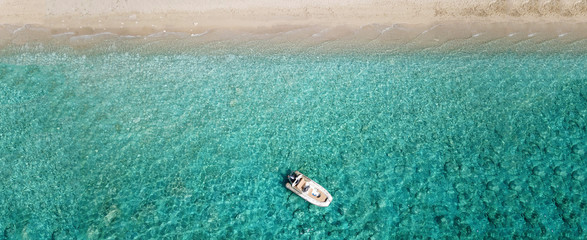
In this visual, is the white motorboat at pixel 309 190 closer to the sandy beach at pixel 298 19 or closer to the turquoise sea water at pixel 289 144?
the turquoise sea water at pixel 289 144

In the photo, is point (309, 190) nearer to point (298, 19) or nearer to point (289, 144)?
point (289, 144)

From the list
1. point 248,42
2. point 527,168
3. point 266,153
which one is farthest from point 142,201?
point 527,168

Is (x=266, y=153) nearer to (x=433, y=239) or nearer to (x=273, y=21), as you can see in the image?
(x=433, y=239)

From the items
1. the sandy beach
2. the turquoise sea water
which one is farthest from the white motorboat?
the sandy beach

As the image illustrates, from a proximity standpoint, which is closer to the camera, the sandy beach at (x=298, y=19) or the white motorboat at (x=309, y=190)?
the white motorboat at (x=309, y=190)

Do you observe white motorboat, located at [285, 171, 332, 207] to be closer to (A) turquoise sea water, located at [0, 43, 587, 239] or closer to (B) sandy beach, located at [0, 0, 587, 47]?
(A) turquoise sea water, located at [0, 43, 587, 239]

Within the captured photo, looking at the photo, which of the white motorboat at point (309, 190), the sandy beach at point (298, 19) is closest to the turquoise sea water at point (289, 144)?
the white motorboat at point (309, 190)
